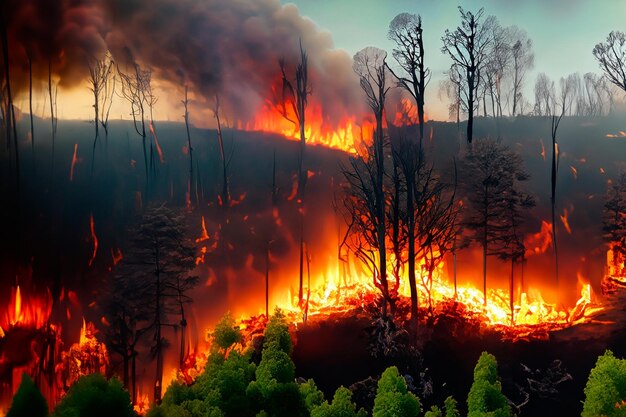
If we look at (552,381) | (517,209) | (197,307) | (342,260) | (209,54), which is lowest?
(552,381)

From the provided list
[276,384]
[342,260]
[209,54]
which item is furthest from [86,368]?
[209,54]

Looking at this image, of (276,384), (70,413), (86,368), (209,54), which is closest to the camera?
(70,413)

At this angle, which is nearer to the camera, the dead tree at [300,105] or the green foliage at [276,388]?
the green foliage at [276,388]

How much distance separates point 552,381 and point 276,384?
6.30m

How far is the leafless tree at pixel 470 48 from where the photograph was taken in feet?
37.0

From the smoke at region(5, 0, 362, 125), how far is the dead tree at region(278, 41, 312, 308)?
18 cm

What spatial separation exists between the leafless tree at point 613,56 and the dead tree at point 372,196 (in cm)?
571

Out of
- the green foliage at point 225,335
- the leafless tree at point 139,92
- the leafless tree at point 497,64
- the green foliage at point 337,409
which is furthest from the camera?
the leafless tree at point 497,64

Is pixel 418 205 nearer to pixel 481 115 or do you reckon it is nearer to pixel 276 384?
pixel 481 115

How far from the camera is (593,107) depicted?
11359mm

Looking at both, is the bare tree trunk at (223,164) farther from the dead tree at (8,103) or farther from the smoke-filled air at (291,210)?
the dead tree at (8,103)

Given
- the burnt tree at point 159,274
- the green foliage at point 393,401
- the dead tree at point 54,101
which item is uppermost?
the dead tree at point 54,101

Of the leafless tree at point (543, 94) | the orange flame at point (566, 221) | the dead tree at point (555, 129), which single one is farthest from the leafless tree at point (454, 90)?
the orange flame at point (566, 221)

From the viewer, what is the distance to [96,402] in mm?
7121
